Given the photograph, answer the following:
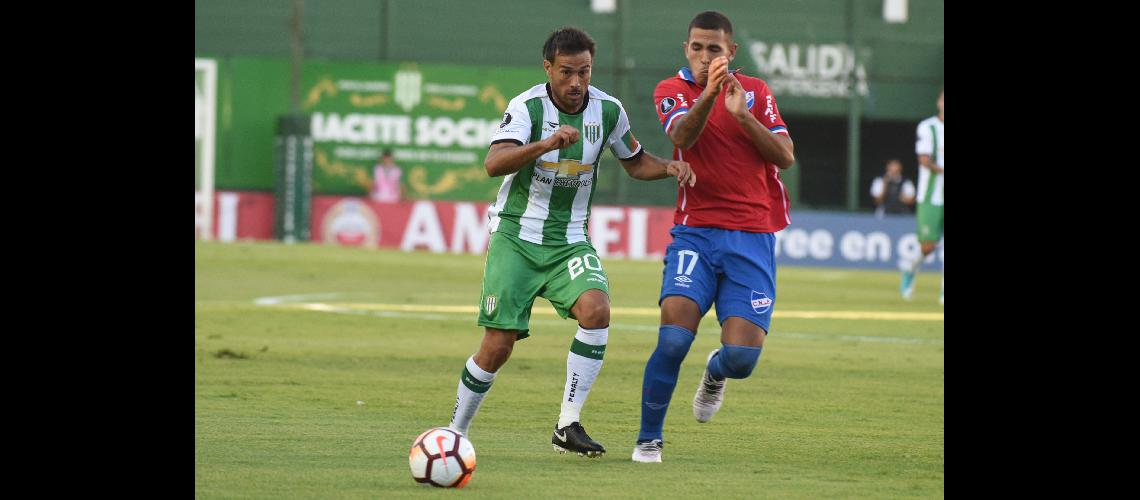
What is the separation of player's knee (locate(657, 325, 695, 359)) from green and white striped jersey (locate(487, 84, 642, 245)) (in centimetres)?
70

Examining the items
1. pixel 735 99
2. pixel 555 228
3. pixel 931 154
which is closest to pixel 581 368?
pixel 555 228

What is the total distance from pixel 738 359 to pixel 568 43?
5.86 feet

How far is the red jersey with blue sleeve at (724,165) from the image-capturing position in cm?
834

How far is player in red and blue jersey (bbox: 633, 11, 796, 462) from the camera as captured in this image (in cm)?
805

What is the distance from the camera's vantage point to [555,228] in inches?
327

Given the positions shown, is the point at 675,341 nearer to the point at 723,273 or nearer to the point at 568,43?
the point at 723,273

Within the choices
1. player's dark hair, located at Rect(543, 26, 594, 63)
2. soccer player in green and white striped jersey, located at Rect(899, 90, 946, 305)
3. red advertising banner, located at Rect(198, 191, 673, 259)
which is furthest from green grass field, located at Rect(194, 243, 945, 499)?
red advertising banner, located at Rect(198, 191, 673, 259)

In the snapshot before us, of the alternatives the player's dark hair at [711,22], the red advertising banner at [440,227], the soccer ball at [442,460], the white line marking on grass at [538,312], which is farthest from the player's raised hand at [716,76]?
the red advertising banner at [440,227]

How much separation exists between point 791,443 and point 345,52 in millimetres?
25175

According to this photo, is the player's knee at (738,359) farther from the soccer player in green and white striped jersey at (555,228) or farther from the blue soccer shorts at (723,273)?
the soccer player in green and white striped jersey at (555,228)

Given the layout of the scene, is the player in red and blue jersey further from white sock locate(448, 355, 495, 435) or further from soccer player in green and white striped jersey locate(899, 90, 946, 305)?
soccer player in green and white striped jersey locate(899, 90, 946, 305)
